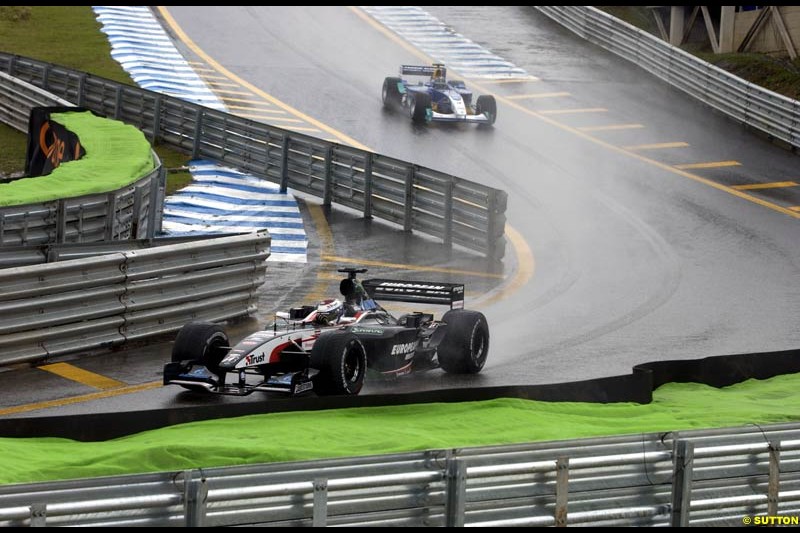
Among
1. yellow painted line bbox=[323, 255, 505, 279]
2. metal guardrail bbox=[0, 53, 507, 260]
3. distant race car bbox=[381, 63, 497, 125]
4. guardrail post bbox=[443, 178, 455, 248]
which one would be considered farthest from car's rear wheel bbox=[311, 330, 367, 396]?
distant race car bbox=[381, 63, 497, 125]

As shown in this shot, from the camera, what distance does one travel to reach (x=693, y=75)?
3644 cm

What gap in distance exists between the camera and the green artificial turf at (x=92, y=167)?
56.5 feet

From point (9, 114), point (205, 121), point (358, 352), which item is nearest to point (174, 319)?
point (358, 352)

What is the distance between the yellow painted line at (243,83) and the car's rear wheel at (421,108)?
212 cm

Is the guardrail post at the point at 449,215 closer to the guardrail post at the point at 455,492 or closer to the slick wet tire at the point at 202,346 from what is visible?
the slick wet tire at the point at 202,346

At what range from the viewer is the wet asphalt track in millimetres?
16219

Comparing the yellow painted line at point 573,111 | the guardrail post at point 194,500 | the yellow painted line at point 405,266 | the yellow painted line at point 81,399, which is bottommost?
the yellow painted line at point 405,266

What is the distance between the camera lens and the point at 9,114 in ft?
105

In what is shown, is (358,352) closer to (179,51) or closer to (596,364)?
(596,364)

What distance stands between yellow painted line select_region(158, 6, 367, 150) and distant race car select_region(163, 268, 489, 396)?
53.9ft

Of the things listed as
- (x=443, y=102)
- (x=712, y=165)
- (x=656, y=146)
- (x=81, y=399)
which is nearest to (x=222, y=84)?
(x=443, y=102)

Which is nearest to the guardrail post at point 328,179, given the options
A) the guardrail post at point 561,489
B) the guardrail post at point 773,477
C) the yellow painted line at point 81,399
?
the yellow painted line at point 81,399

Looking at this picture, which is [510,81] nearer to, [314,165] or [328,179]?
[314,165]

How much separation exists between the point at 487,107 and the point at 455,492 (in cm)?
2552
